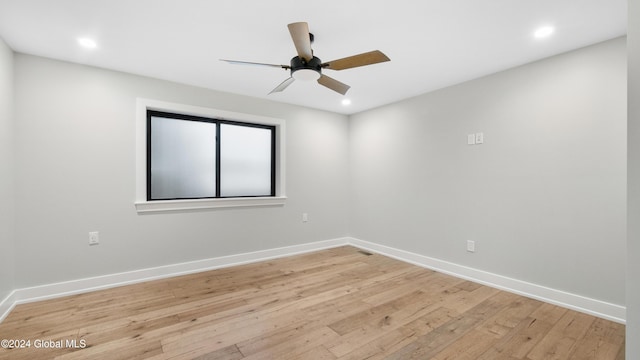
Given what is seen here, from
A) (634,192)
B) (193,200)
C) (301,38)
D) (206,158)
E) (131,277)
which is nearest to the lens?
(634,192)

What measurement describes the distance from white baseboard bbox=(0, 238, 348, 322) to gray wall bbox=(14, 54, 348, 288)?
67 millimetres

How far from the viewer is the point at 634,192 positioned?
1.07 m

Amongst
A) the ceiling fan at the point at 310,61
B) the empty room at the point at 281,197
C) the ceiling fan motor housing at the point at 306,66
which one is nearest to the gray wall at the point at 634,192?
the empty room at the point at 281,197

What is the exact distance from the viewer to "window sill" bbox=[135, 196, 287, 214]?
3.11m

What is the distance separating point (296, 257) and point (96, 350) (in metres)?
2.46

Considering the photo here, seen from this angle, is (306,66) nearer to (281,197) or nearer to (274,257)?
(281,197)

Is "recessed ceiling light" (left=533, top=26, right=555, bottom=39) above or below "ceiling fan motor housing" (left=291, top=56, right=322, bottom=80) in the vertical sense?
above

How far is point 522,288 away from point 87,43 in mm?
4615

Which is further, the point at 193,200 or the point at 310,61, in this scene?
the point at 193,200

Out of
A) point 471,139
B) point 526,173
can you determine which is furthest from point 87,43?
point 526,173

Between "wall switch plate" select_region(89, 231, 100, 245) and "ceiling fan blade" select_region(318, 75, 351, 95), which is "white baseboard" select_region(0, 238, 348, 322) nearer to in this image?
"wall switch plate" select_region(89, 231, 100, 245)

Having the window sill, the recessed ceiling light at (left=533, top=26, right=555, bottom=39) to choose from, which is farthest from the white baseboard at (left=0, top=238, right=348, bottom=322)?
the recessed ceiling light at (left=533, top=26, right=555, bottom=39)

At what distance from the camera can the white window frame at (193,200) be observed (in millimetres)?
3055

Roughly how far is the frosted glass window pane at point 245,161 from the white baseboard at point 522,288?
2.22 meters
